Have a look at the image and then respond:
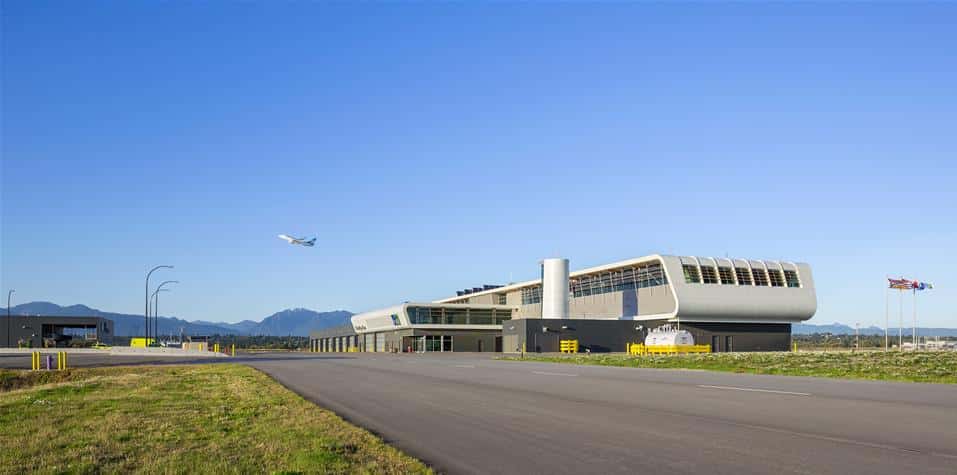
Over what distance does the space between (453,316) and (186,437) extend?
9322cm

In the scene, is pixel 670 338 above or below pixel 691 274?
below

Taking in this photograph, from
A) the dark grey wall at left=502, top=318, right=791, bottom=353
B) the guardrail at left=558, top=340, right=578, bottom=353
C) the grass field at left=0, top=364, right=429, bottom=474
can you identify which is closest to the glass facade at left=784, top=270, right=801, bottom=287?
the dark grey wall at left=502, top=318, right=791, bottom=353

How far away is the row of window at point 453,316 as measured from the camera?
10288 cm

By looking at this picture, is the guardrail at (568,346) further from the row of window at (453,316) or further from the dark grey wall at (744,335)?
the row of window at (453,316)

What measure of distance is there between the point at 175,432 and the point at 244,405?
Result: 4.74 metres

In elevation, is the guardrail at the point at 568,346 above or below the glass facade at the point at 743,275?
below

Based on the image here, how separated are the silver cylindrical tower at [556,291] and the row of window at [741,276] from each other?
43.2 feet

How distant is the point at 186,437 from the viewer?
11.7 meters

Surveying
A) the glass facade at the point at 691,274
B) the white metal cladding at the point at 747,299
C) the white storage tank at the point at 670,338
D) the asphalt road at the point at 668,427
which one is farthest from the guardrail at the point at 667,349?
the asphalt road at the point at 668,427

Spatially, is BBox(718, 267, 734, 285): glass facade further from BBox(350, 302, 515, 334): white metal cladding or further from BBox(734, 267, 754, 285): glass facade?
BBox(350, 302, 515, 334): white metal cladding

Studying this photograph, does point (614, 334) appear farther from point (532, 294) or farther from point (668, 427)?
point (668, 427)

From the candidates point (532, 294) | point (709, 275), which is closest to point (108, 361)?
point (709, 275)

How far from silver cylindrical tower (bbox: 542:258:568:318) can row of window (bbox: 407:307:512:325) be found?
54.1 ft

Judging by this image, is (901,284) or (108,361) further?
(901,284)
